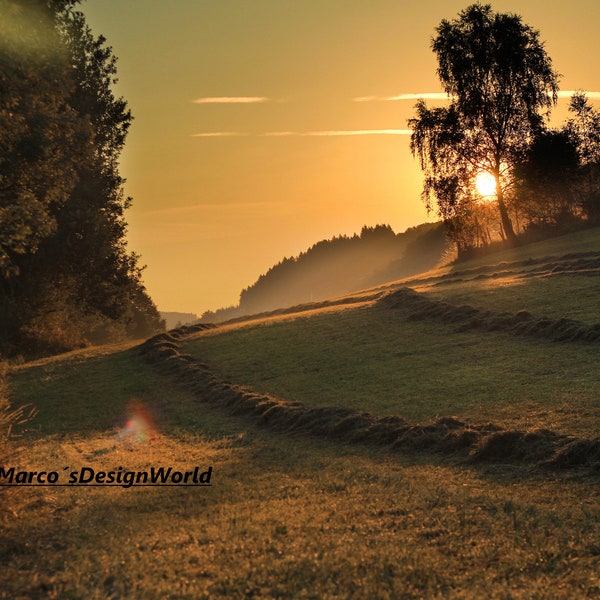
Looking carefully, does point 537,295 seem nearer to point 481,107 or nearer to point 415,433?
point 415,433

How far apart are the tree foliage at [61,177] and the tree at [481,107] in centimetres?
2588

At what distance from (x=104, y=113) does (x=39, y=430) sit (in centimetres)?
3369

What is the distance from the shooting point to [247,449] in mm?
15383

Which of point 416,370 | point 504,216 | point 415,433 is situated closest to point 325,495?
point 415,433

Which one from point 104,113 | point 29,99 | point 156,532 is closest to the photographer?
point 156,532

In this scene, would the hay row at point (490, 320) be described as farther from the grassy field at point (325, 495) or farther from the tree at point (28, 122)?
the tree at point (28, 122)

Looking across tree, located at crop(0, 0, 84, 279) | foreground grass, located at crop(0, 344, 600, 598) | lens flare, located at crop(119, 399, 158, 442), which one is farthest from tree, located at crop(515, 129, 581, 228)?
foreground grass, located at crop(0, 344, 600, 598)

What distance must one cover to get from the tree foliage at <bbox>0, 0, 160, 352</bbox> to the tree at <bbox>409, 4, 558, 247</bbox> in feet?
84.9

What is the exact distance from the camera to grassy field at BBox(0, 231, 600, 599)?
310 inches

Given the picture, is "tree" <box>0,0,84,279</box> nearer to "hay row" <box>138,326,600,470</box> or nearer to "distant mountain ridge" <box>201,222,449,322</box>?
"hay row" <box>138,326,600,470</box>

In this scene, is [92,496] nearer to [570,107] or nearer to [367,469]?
[367,469]

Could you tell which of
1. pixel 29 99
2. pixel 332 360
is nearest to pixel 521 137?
pixel 332 360

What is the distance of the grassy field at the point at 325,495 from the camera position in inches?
310

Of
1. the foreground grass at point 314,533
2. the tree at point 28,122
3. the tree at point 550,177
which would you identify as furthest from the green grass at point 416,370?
the tree at point 550,177
